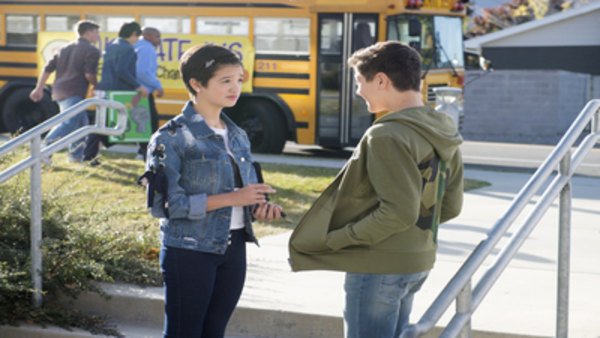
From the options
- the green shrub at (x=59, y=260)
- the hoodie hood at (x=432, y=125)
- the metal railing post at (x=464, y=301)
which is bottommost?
the green shrub at (x=59, y=260)

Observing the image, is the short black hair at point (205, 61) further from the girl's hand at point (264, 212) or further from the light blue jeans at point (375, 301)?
the light blue jeans at point (375, 301)

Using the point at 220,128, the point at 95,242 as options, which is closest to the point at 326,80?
the point at 95,242

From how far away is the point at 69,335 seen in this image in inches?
185

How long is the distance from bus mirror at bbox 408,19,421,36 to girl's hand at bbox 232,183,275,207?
A: 29.9ft

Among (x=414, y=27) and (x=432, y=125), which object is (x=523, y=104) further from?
(x=432, y=125)

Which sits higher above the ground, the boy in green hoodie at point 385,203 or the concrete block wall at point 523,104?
the boy in green hoodie at point 385,203

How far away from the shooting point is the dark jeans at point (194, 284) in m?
3.23

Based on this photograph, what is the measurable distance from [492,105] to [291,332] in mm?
19058

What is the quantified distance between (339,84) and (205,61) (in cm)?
977

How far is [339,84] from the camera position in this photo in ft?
42.5

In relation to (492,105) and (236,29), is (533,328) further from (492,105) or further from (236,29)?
(492,105)

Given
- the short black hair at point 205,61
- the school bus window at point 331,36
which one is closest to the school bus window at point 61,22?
the school bus window at point 331,36

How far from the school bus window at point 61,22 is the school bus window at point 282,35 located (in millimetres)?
3178

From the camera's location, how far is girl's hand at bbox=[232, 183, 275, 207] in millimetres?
3244
